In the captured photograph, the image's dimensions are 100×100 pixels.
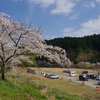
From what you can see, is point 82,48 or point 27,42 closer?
point 27,42

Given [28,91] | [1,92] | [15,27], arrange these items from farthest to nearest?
[15,27]
[28,91]
[1,92]

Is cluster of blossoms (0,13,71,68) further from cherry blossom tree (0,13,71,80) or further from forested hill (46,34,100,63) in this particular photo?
forested hill (46,34,100,63)

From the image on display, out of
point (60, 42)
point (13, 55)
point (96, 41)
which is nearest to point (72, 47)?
point (60, 42)

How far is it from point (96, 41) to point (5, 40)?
129m

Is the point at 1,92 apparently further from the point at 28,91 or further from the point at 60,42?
the point at 60,42

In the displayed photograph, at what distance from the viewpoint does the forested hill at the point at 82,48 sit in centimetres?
11850

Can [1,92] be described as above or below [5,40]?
below

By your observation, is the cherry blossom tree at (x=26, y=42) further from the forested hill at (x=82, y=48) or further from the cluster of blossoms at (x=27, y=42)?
the forested hill at (x=82, y=48)

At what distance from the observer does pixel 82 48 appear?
130 metres

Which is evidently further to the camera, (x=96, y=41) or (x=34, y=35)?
(x=96, y=41)

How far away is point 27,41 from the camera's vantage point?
14.7 metres

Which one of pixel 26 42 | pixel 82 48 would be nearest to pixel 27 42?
pixel 26 42

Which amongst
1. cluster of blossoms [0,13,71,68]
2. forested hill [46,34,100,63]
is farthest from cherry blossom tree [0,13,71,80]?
forested hill [46,34,100,63]

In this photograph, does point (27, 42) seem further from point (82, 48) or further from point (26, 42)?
point (82, 48)
